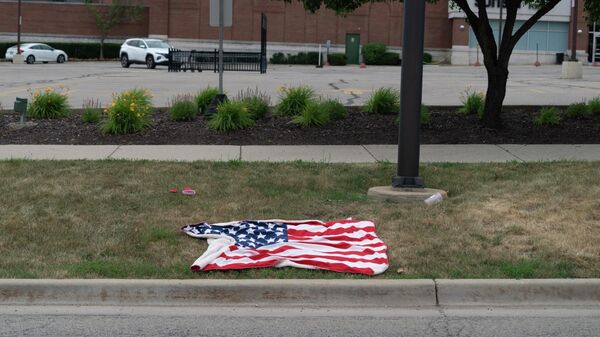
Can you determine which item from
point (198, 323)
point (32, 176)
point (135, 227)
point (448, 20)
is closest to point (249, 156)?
point (32, 176)

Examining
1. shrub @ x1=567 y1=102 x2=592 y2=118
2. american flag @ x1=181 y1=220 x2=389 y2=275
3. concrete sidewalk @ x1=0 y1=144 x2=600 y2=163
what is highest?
shrub @ x1=567 y1=102 x2=592 y2=118

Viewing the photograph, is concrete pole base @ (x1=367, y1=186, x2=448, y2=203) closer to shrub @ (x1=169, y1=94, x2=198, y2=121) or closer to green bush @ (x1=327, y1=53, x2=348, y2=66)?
shrub @ (x1=169, y1=94, x2=198, y2=121)

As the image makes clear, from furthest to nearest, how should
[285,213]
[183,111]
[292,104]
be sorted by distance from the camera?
[292,104] → [183,111] → [285,213]

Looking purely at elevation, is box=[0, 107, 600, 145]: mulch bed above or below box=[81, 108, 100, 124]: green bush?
below

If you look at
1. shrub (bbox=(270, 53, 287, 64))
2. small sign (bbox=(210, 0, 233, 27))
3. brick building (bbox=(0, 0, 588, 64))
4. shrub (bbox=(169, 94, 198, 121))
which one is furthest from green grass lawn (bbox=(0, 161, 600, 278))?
brick building (bbox=(0, 0, 588, 64))

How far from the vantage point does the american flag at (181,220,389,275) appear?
21.1ft

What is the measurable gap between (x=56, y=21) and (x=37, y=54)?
1154 cm

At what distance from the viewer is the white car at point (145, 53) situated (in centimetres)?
4469

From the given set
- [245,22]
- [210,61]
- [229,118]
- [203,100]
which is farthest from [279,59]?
[229,118]

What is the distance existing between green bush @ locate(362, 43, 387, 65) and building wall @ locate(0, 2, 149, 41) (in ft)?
61.5

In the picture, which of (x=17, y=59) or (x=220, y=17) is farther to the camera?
(x=17, y=59)

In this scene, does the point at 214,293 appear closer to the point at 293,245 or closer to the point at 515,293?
the point at 293,245

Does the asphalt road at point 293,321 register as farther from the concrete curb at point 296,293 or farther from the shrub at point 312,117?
the shrub at point 312,117

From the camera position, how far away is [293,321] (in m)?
5.57
